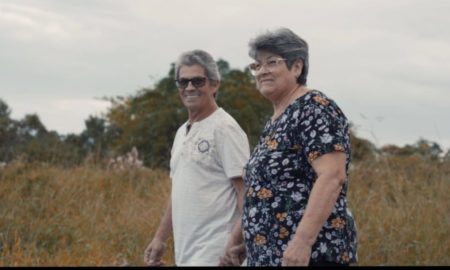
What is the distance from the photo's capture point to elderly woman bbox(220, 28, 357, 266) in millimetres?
3695

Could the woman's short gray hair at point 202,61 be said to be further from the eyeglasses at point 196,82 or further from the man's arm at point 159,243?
the man's arm at point 159,243

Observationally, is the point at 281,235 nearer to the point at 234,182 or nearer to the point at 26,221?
the point at 234,182

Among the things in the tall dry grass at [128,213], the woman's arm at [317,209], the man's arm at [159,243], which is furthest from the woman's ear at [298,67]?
the tall dry grass at [128,213]

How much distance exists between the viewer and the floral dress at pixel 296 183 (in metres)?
3.78

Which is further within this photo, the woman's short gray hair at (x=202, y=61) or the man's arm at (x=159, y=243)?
the man's arm at (x=159, y=243)

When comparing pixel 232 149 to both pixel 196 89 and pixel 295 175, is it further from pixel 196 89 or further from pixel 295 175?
pixel 295 175

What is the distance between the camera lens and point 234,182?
4.61m

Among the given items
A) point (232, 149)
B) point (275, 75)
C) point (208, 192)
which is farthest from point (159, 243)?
point (275, 75)

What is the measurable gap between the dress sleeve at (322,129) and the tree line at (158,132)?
25.0 ft

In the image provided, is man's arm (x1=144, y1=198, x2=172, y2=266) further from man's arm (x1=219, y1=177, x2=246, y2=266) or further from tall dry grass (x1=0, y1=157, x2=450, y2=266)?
tall dry grass (x1=0, y1=157, x2=450, y2=266)

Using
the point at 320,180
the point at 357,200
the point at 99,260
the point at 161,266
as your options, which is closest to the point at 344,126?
the point at 320,180

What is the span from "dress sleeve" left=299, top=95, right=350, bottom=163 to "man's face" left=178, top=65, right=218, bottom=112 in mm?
1049

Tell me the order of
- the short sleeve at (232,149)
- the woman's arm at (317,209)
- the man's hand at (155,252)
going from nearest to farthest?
the woman's arm at (317,209)
the short sleeve at (232,149)
the man's hand at (155,252)

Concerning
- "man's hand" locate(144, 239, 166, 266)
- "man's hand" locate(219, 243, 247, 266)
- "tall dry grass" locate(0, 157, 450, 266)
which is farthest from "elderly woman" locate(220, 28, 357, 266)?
"tall dry grass" locate(0, 157, 450, 266)
